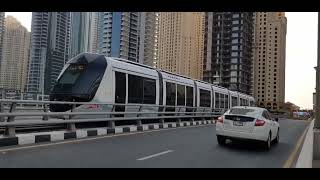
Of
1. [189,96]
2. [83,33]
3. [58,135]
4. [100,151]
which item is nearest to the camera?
[100,151]

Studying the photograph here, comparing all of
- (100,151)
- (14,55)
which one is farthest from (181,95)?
(14,55)

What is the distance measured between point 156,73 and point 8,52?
47029mm

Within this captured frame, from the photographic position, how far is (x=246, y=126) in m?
13.2

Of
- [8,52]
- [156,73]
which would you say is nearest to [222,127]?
[156,73]

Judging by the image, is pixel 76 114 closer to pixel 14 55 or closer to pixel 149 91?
pixel 149 91

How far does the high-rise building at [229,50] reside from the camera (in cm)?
10838

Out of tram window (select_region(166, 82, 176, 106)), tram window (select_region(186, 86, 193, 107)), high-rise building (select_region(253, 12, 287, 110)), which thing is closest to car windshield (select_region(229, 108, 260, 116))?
tram window (select_region(166, 82, 176, 106))

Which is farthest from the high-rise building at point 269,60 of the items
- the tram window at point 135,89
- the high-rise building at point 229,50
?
the tram window at point 135,89

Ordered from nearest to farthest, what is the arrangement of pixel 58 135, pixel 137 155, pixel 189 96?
pixel 137 155 < pixel 58 135 < pixel 189 96

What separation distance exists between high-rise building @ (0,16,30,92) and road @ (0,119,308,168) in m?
40.2

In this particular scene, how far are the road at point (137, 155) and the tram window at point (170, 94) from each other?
10657 millimetres

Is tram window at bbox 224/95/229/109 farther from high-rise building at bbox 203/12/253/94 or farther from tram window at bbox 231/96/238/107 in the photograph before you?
high-rise building at bbox 203/12/253/94

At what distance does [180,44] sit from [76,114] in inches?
3849

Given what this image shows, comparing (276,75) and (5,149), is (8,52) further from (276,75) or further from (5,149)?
(276,75)
